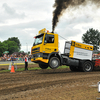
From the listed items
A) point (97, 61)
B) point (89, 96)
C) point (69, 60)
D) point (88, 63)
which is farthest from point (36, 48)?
point (89, 96)

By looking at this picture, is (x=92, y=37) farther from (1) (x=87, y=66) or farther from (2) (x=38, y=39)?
(2) (x=38, y=39)

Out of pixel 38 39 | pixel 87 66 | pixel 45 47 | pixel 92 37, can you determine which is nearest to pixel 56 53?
pixel 45 47

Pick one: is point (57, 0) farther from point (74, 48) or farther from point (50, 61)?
point (50, 61)

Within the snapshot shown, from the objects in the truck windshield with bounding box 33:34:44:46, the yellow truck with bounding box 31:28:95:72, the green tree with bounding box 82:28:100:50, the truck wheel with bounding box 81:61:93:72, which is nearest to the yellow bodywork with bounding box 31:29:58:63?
the yellow truck with bounding box 31:28:95:72

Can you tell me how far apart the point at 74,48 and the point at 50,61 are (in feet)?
7.96

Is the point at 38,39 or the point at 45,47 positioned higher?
the point at 38,39

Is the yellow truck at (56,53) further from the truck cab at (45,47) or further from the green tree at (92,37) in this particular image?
the green tree at (92,37)

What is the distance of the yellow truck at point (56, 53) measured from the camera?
40.8 ft

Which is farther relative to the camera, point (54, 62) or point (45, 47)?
point (54, 62)

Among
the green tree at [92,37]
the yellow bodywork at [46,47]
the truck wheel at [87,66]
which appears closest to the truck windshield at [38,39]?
the yellow bodywork at [46,47]

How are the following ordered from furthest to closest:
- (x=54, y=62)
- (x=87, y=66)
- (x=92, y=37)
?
(x=92, y=37), (x=87, y=66), (x=54, y=62)

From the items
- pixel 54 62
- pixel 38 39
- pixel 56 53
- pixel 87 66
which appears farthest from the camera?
pixel 87 66

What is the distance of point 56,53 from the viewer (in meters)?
12.8

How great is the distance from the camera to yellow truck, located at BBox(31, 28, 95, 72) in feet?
40.8
